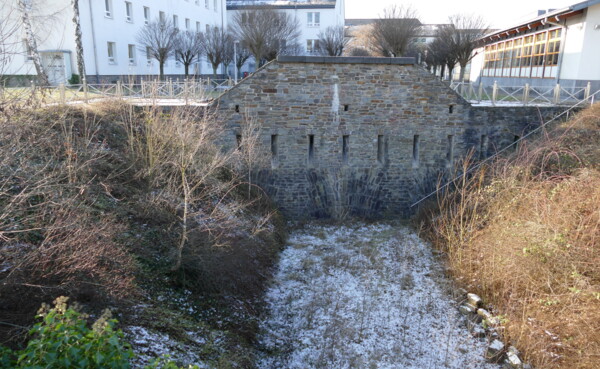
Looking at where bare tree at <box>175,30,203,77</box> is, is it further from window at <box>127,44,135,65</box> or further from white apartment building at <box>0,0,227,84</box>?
window at <box>127,44,135,65</box>

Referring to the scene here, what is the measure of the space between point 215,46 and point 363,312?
2018 cm

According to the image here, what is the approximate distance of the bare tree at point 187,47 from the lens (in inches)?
914

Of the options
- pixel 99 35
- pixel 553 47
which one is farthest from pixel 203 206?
pixel 553 47

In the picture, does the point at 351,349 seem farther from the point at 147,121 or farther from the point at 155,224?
the point at 147,121

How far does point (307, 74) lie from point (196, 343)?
8346 mm

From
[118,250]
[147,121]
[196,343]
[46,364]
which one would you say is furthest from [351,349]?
[147,121]

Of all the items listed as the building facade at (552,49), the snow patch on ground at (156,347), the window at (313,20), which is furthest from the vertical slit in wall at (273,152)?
the window at (313,20)

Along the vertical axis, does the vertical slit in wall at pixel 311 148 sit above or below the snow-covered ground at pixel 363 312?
above

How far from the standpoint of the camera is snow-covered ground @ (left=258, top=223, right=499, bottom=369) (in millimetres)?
6664

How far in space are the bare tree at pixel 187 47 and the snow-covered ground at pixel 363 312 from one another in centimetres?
1616

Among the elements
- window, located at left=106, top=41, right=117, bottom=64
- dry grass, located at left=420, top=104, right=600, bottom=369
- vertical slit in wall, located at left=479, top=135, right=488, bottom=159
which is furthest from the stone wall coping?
window, located at left=106, top=41, right=117, bottom=64

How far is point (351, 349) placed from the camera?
22.5 feet

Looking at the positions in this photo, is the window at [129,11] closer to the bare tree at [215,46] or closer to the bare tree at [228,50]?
the bare tree at [215,46]

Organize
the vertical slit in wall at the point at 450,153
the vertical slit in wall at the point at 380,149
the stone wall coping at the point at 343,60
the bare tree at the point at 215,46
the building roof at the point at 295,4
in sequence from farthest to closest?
the building roof at the point at 295,4 < the bare tree at the point at 215,46 < the vertical slit in wall at the point at 450,153 < the vertical slit in wall at the point at 380,149 < the stone wall coping at the point at 343,60
